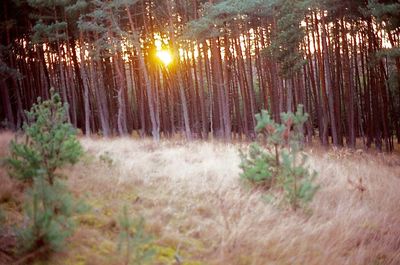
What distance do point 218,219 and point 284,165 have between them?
166cm

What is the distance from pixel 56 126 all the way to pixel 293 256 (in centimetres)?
392

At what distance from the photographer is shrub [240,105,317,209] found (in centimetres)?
581

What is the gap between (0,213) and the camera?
372cm

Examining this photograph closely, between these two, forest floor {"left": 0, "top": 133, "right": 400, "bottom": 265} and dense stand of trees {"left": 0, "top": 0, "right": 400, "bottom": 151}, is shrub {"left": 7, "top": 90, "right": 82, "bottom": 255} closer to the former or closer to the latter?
forest floor {"left": 0, "top": 133, "right": 400, "bottom": 265}

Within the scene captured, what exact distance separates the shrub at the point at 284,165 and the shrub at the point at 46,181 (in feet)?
10.9

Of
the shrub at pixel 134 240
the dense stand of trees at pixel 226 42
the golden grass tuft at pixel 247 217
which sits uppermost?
the dense stand of trees at pixel 226 42

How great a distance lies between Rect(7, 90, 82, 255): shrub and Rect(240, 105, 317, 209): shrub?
3.34 m

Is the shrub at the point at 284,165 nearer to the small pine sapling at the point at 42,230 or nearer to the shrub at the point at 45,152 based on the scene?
the shrub at the point at 45,152

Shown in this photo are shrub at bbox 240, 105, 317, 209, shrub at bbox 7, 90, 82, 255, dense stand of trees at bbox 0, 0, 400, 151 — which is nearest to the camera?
shrub at bbox 7, 90, 82, 255

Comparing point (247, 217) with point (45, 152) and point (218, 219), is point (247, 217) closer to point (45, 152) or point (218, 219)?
point (218, 219)

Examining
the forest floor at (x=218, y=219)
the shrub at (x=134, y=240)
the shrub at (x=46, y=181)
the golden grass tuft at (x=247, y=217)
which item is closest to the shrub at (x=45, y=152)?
the shrub at (x=46, y=181)

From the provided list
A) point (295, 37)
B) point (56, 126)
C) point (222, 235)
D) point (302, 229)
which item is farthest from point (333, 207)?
point (295, 37)

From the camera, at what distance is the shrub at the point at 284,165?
19.1ft

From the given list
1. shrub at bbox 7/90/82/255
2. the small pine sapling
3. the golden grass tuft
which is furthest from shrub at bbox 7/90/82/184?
the small pine sapling
